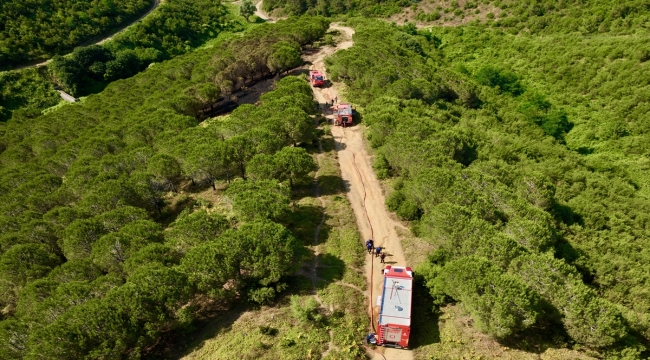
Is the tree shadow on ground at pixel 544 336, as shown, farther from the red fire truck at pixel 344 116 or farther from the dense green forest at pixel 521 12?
Result: the dense green forest at pixel 521 12

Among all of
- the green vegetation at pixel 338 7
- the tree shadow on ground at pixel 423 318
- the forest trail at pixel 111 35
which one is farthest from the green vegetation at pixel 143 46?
the tree shadow on ground at pixel 423 318

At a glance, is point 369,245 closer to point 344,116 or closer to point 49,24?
point 344,116

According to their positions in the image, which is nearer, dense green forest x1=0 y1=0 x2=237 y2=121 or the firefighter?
the firefighter

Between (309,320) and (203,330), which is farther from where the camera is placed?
(203,330)

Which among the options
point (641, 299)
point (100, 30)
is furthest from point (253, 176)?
point (100, 30)

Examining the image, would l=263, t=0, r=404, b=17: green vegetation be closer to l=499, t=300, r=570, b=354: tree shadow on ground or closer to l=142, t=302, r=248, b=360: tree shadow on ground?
l=499, t=300, r=570, b=354: tree shadow on ground

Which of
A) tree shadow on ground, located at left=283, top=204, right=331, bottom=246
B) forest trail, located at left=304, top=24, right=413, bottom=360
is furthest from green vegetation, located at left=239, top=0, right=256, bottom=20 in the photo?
tree shadow on ground, located at left=283, top=204, right=331, bottom=246

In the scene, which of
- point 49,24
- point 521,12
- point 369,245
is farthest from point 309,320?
point 49,24
